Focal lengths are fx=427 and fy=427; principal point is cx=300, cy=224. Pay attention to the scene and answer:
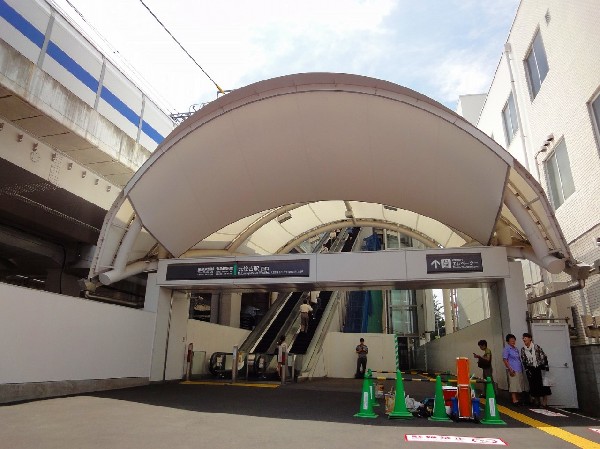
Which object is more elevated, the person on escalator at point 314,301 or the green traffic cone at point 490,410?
the person on escalator at point 314,301

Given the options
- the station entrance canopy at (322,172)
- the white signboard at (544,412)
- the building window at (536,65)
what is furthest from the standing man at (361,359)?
the building window at (536,65)

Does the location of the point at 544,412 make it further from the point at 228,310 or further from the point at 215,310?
the point at 215,310

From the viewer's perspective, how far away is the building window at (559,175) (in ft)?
37.8

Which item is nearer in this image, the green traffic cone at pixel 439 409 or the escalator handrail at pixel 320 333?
the green traffic cone at pixel 439 409

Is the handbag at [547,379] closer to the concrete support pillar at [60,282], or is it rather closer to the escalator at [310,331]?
the escalator at [310,331]

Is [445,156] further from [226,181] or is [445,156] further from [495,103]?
[495,103]

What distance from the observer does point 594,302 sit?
1003 cm

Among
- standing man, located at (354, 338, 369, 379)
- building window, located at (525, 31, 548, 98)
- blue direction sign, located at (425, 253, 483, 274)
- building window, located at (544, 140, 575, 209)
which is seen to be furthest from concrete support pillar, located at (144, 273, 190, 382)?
building window, located at (525, 31, 548, 98)

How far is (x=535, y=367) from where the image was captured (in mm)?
8898

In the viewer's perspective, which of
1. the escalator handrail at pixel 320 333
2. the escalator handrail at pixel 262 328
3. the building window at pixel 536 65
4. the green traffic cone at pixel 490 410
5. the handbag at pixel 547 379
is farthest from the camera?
the escalator handrail at pixel 262 328

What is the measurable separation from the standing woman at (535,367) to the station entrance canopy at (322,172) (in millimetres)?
1943

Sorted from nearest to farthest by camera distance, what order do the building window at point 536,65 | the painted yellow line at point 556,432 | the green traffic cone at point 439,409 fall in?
the painted yellow line at point 556,432 < the green traffic cone at point 439,409 < the building window at point 536,65

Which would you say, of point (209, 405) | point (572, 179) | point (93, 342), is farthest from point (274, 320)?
point (572, 179)

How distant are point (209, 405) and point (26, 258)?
41.2 feet
